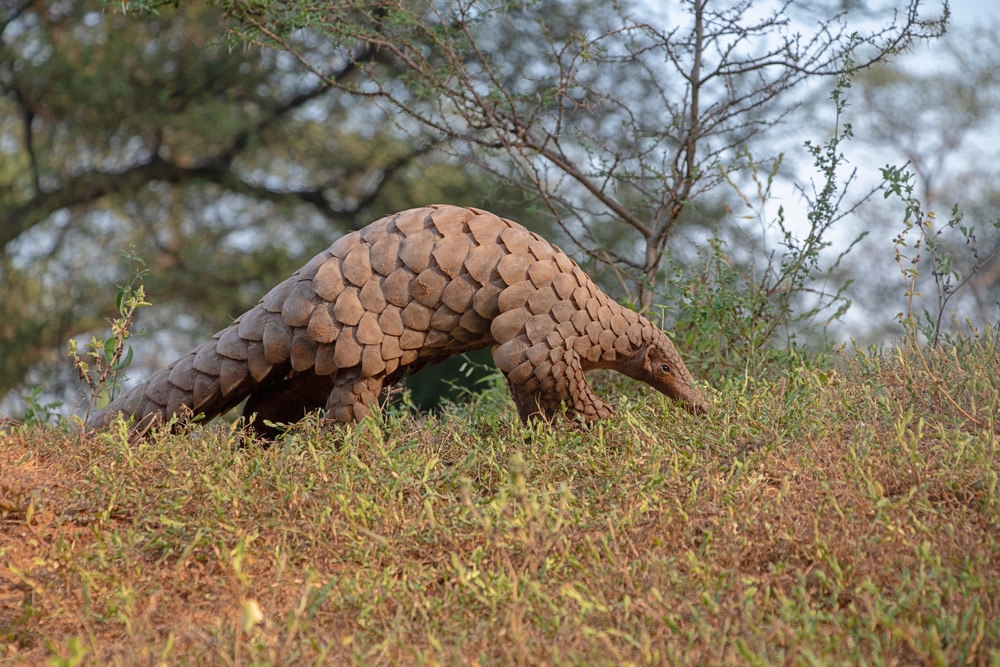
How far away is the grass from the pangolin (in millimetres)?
223

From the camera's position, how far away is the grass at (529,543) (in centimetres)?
238

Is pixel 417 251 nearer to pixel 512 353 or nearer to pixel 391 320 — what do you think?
pixel 391 320

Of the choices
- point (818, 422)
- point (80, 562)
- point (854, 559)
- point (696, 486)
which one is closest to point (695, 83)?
point (818, 422)

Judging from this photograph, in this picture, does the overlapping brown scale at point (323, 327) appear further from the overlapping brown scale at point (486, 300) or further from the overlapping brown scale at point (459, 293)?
the overlapping brown scale at point (486, 300)

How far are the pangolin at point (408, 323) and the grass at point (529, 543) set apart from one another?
0.73 ft

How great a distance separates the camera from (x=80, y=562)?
285 cm

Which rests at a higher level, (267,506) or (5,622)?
(267,506)

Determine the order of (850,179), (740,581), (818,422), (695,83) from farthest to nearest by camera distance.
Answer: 1. (695,83)
2. (850,179)
3. (818,422)
4. (740,581)

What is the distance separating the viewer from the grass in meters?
2.38

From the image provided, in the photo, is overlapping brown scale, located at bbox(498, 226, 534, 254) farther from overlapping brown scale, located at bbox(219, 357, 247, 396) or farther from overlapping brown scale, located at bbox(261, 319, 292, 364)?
overlapping brown scale, located at bbox(219, 357, 247, 396)

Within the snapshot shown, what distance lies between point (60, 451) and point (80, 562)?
0.87 metres

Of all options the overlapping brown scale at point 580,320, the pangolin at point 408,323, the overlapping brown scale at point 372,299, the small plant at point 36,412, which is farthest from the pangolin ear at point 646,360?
the small plant at point 36,412

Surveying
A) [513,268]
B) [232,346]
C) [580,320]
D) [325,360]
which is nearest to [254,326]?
[232,346]

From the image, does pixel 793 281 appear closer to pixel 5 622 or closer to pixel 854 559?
pixel 854 559
